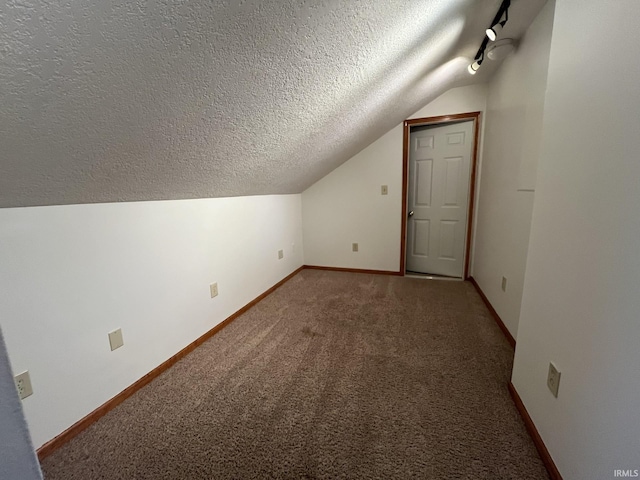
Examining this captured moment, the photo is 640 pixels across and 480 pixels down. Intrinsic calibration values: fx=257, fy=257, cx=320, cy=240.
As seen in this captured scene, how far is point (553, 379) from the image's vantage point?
3.11ft

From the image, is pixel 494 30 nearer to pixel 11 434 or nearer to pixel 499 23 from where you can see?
pixel 499 23

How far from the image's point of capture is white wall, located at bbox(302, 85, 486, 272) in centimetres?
298

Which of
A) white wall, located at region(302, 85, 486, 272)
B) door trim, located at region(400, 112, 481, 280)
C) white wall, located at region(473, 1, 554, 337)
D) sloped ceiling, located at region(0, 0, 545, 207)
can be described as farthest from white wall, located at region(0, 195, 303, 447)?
white wall, located at region(473, 1, 554, 337)

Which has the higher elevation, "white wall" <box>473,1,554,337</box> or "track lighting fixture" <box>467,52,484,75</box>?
"track lighting fixture" <box>467,52,484,75</box>

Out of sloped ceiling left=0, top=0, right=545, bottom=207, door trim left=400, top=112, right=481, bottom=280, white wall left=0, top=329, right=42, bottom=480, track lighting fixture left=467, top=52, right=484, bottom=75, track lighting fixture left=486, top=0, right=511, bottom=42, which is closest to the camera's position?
white wall left=0, top=329, right=42, bottom=480

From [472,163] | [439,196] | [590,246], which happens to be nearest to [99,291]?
[590,246]

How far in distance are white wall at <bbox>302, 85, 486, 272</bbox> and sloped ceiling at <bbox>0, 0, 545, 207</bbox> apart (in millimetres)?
1183

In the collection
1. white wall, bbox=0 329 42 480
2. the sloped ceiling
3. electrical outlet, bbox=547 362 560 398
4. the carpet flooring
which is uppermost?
the sloped ceiling

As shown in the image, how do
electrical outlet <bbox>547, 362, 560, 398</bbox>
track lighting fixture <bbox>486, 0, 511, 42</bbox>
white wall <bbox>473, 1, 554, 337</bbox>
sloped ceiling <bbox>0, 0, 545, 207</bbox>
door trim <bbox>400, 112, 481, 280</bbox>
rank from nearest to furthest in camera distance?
sloped ceiling <bbox>0, 0, 545, 207</bbox> → electrical outlet <bbox>547, 362, 560, 398</bbox> → track lighting fixture <bbox>486, 0, 511, 42</bbox> → white wall <bbox>473, 1, 554, 337</bbox> → door trim <bbox>400, 112, 481, 280</bbox>

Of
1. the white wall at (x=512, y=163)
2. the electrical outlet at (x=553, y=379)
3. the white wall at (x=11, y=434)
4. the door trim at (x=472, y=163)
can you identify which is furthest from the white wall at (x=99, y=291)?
the white wall at (x=512, y=163)

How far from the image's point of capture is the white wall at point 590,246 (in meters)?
0.65

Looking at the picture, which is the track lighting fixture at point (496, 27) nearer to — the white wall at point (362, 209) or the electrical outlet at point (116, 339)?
the white wall at point (362, 209)

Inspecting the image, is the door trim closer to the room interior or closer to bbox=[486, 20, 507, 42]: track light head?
the room interior

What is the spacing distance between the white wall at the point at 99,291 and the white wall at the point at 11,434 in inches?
31.7
